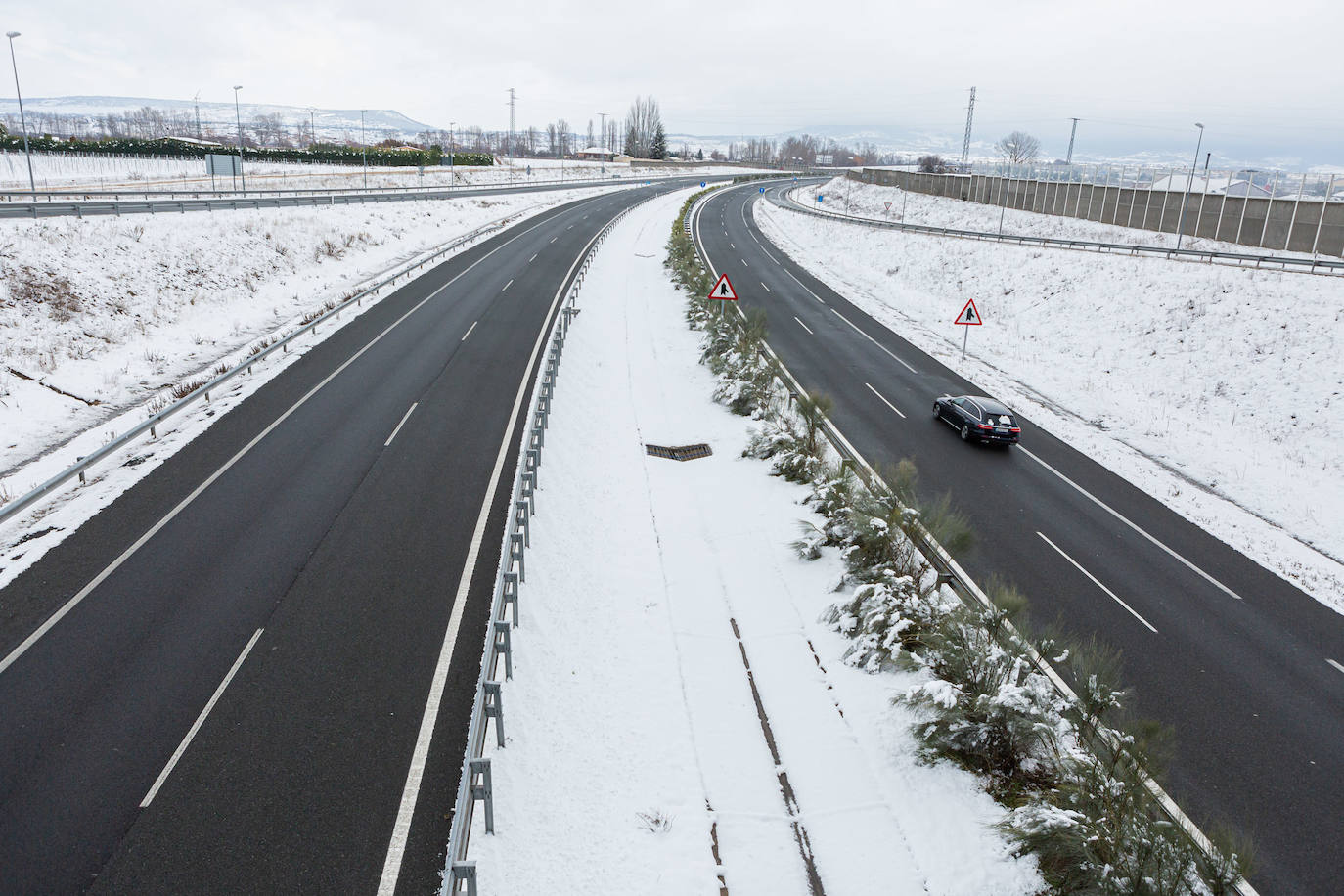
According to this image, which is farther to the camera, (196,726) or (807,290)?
(807,290)

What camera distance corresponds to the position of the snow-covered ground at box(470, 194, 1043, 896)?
714cm

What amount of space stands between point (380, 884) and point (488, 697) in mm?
1997

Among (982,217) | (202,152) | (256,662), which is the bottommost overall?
(256,662)

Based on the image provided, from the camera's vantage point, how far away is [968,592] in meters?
12.3

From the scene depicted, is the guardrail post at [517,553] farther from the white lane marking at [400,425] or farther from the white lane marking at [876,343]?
the white lane marking at [876,343]

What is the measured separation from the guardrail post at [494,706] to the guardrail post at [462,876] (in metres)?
1.89

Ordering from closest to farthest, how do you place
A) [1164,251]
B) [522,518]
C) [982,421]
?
[522,518]
[982,421]
[1164,251]

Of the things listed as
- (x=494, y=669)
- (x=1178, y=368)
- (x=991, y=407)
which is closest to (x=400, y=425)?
(x=494, y=669)

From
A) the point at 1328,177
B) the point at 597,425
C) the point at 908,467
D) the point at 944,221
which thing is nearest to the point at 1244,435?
the point at 908,467

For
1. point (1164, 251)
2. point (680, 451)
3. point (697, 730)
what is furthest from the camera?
point (1164, 251)

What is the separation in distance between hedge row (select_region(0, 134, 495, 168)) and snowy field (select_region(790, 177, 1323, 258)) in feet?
162

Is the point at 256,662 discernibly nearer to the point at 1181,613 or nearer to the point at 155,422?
the point at 155,422

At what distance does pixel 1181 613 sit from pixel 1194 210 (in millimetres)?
41032

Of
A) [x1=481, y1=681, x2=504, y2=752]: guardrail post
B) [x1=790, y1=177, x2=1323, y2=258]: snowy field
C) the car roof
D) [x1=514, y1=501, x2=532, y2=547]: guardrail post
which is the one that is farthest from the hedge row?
[x1=481, y1=681, x2=504, y2=752]: guardrail post
